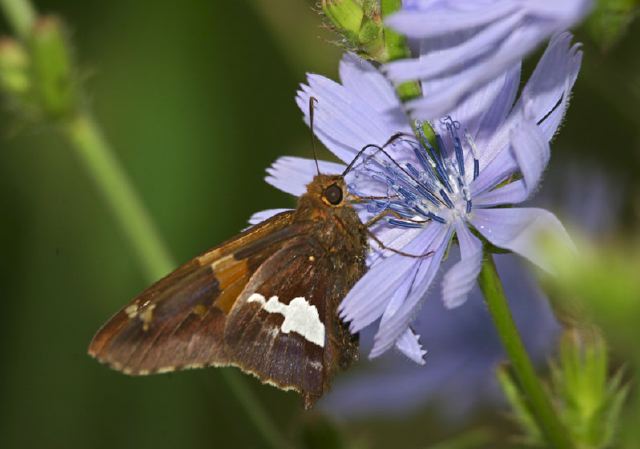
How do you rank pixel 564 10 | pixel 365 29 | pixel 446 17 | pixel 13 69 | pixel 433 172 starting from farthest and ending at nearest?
pixel 13 69 < pixel 433 172 < pixel 365 29 < pixel 446 17 < pixel 564 10

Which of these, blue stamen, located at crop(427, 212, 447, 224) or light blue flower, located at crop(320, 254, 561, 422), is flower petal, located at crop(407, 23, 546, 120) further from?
light blue flower, located at crop(320, 254, 561, 422)

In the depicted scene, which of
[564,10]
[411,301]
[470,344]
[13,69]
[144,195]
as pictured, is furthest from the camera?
[144,195]

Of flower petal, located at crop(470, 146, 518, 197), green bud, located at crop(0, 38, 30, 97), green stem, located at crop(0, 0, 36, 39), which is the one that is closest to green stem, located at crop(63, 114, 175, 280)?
green bud, located at crop(0, 38, 30, 97)

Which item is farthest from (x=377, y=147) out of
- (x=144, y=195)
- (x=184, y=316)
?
(x=144, y=195)

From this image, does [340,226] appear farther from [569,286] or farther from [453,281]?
[569,286]

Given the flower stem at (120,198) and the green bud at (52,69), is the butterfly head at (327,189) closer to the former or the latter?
the flower stem at (120,198)

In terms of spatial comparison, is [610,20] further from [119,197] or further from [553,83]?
[119,197]

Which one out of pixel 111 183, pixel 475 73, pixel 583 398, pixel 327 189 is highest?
pixel 111 183
